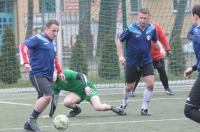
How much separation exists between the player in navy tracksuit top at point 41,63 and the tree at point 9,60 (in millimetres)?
7851

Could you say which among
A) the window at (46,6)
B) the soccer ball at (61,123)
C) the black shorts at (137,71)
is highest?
the window at (46,6)

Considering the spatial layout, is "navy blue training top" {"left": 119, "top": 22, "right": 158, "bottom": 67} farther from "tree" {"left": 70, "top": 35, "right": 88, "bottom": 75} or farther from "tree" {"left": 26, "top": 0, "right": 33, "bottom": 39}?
"tree" {"left": 26, "top": 0, "right": 33, "bottom": 39}

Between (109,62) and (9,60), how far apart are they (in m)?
2.78

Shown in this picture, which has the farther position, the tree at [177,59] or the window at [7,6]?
the window at [7,6]

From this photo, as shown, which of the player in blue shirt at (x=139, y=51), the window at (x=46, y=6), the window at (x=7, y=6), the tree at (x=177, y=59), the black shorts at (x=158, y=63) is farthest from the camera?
the window at (x=7, y=6)

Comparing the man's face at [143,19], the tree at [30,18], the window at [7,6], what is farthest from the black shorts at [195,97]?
the window at [7,6]

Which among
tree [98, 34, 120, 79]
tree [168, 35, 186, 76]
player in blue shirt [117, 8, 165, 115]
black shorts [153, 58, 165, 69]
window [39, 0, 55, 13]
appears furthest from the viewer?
tree [168, 35, 186, 76]

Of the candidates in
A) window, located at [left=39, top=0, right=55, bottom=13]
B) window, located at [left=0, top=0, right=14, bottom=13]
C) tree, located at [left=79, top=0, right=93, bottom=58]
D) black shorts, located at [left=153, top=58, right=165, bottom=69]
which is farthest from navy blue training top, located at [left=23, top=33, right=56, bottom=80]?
window, located at [left=0, top=0, right=14, bottom=13]

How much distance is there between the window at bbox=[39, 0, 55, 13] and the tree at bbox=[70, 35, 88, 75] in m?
1.26

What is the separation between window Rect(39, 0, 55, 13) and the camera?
16.4m

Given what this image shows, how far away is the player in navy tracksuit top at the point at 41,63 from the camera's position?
955 centimetres

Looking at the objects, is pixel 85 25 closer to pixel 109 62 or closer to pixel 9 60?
pixel 109 62

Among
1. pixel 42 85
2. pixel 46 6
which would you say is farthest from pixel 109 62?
pixel 42 85

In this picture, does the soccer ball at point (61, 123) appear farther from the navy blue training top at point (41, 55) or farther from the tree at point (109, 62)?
the tree at point (109, 62)
